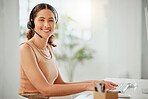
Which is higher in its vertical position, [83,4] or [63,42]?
[83,4]

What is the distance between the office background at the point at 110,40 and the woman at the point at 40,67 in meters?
1.73

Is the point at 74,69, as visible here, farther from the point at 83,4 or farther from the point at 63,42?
the point at 83,4

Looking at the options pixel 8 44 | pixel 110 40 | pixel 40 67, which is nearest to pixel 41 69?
pixel 40 67

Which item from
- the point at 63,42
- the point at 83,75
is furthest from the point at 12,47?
the point at 83,75

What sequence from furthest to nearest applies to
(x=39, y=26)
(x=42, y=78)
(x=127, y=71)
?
1. (x=127, y=71)
2. (x=39, y=26)
3. (x=42, y=78)

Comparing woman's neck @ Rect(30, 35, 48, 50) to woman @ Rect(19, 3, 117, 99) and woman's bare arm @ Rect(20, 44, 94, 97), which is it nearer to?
woman @ Rect(19, 3, 117, 99)

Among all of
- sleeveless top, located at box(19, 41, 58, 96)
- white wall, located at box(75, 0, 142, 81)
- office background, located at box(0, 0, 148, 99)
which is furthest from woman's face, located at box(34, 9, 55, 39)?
white wall, located at box(75, 0, 142, 81)

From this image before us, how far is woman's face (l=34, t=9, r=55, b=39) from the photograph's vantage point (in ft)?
3.94

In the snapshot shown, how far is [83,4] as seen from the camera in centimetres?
397

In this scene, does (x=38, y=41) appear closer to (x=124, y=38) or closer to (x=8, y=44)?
(x=8, y=44)

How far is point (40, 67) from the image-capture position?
1188 millimetres

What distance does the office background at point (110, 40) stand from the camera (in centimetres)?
286

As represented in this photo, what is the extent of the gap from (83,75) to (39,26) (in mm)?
2910

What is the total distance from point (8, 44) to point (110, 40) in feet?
5.25
